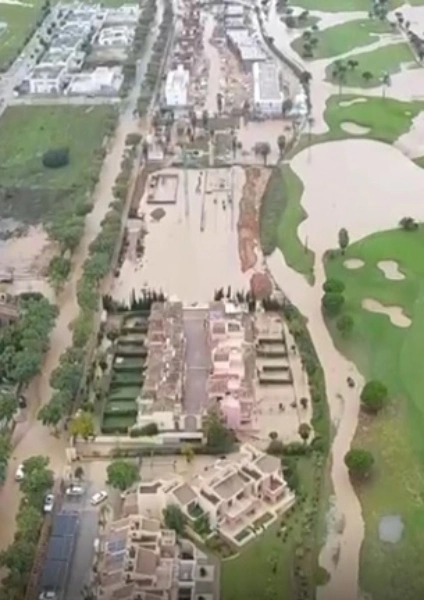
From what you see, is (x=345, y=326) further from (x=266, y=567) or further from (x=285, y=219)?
(x=266, y=567)

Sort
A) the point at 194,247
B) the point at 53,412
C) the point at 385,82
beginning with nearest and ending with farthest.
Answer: the point at 53,412 < the point at 194,247 < the point at 385,82

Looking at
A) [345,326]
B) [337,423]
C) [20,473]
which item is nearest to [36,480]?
[20,473]

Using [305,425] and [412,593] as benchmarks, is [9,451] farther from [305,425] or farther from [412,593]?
[412,593]

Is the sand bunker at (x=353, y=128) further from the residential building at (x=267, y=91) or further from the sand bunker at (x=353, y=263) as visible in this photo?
the sand bunker at (x=353, y=263)

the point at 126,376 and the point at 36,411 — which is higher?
the point at 126,376

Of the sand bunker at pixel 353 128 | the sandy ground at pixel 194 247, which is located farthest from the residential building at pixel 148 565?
the sand bunker at pixel 353 128

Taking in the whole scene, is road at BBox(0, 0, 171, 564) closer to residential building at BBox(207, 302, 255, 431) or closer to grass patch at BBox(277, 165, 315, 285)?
residential building at BBox(207, 302, 255, 431)

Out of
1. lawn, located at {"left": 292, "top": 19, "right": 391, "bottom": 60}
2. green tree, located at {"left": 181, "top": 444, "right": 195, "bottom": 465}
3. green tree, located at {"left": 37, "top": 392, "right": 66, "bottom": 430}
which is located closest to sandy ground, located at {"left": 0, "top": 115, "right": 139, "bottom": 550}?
green tree, located at {"left": 37, "top": 392, "right": 66, "bottom": 430}
